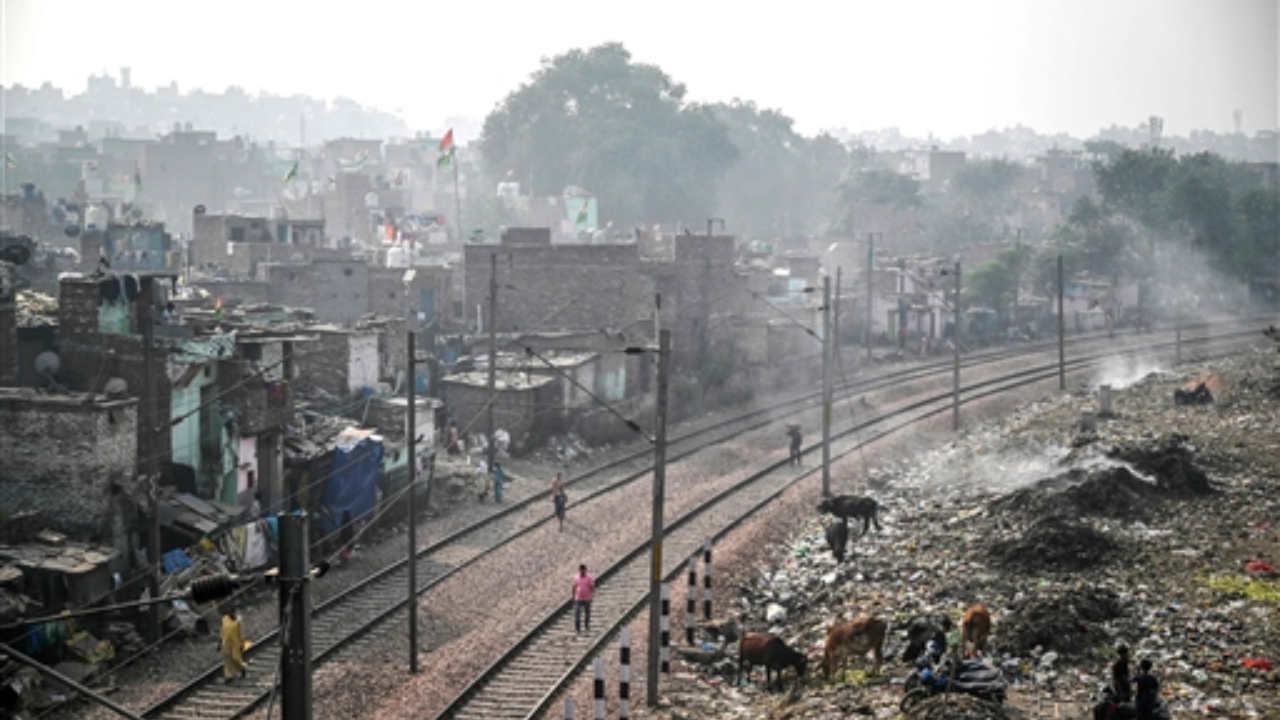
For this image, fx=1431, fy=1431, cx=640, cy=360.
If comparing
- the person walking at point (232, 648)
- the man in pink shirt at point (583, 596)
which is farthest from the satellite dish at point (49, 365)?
the man in pink shirt at point (583, 596)

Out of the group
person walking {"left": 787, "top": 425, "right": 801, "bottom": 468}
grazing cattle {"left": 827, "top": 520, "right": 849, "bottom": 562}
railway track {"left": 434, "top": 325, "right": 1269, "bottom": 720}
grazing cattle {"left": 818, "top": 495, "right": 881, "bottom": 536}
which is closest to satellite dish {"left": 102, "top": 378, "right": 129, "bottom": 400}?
railway track {"left": 434, "top": 325, "right": 1269, "bottom": 720}

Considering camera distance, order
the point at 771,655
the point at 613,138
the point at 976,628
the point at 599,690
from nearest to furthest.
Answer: the point at 599,690, the point at 976,628, the point at 771,655, the point at 613,138

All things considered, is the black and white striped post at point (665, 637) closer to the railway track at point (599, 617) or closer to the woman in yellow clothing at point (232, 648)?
the railway track at point (599, 617)

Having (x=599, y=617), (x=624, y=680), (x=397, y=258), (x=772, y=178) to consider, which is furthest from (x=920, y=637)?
(x=772, y=178)

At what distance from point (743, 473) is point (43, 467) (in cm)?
1571

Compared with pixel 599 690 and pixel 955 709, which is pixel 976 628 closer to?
pixel 955 709

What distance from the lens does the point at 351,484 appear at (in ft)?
85.6

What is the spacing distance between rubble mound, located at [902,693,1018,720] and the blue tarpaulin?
45.2 feet

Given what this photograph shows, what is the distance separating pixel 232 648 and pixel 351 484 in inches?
342

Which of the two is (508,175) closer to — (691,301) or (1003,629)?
(691,301)

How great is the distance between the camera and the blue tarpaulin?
84.3ft

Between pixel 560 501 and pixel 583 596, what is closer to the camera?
pixel 583 596

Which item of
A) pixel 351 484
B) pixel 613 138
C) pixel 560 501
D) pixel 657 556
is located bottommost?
pixel 560 501

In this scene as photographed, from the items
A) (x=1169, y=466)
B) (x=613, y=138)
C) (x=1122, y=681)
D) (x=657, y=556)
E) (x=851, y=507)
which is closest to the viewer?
(x=1122, y=681)
